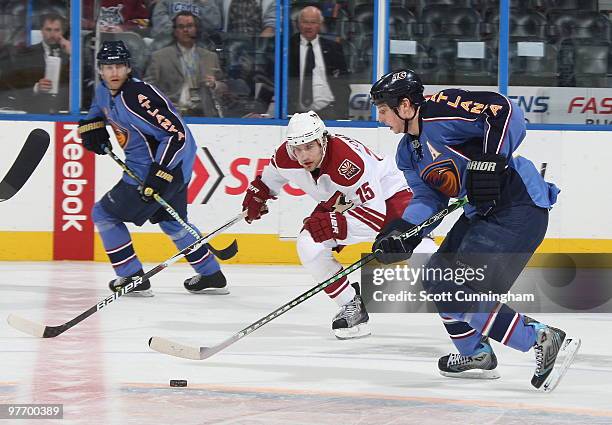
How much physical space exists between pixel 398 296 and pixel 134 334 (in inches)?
61.1

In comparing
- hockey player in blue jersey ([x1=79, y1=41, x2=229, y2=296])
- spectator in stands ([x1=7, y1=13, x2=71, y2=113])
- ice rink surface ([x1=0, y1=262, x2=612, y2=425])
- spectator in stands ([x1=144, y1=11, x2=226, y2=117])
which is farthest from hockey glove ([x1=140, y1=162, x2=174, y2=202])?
spectator in stands ([x1=7, y1=13, x2=71, y2=113])

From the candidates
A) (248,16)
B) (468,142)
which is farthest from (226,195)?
(468,142)

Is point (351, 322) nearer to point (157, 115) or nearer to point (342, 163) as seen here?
point (342, 163)

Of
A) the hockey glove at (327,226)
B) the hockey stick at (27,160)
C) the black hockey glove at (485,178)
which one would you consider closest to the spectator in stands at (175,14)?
the hockey stick at (27,160)

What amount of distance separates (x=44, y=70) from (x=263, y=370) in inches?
142

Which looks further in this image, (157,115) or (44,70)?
(44,70)

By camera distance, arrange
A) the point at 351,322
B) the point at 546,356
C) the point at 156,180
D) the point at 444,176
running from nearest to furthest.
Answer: the point at 546,356, the point at 444,176, the point at 351,322, the point at 156,180

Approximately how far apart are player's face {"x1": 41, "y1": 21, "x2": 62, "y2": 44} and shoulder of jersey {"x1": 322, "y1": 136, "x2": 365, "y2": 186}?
2.88m

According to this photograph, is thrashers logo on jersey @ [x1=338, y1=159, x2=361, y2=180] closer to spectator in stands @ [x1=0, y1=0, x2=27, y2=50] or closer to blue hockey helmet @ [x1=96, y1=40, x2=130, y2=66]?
blue hockey helmet @ [x1=96, y1=40, x2=130, y2=66]

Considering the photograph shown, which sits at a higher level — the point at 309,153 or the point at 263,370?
the point at 309,153

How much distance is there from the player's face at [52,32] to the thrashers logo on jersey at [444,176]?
12.5 feet

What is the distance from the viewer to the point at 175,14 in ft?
24.9

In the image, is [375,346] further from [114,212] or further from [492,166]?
A: [114,212]

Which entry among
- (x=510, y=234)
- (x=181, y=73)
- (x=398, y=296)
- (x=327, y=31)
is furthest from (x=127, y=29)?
(x=510, y=234)
